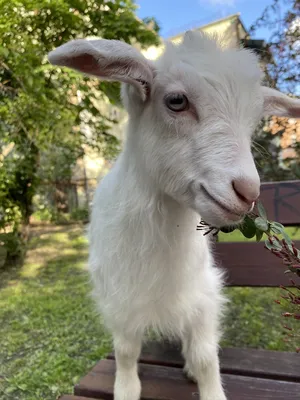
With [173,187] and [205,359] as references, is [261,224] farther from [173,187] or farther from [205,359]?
[205,359]

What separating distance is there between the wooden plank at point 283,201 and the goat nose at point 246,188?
116 cm

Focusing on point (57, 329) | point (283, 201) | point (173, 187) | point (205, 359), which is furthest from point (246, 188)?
point (57, 329)

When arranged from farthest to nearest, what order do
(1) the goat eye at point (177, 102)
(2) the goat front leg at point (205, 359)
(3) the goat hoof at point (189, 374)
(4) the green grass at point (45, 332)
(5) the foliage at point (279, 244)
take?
(4) the green grass at point (45, 332) < (3) the goat hoof at point (189, 374) < (2) the goat front leg at point (205, 359) < (1) the goat eye at point (177, 102) < (5) the foliage at point (279, 244)

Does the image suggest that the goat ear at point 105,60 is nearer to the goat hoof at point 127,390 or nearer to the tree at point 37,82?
the goat hoof at point 127,390

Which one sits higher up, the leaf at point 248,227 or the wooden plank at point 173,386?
the leaf at point 248,227

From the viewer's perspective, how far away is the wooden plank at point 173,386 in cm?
153

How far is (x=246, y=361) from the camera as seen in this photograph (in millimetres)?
1822

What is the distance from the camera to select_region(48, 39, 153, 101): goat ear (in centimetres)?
92

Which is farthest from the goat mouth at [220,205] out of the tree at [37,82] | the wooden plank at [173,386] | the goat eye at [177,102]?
the tree at [37,82]

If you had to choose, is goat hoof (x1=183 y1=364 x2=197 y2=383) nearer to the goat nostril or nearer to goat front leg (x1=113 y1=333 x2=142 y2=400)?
goat front leg (x1=113 y1=333 x2=142 y2=400)

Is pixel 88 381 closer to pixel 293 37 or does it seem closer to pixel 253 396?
pixel 253 396

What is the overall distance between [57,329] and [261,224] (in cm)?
234

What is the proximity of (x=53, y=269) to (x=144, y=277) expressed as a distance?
11.3 feet

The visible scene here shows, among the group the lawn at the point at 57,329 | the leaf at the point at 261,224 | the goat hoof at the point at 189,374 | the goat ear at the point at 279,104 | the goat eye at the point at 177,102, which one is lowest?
the lawn at the point at 57,329
